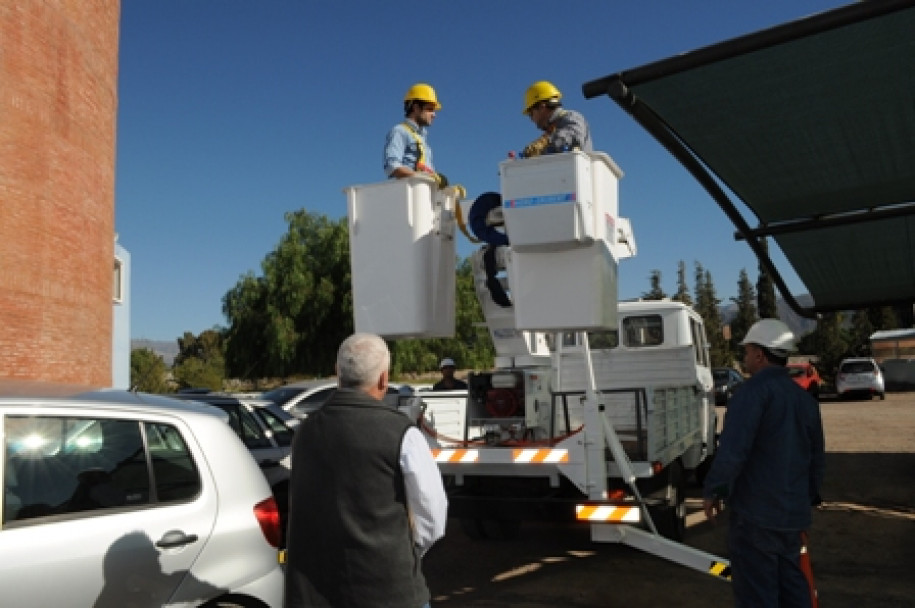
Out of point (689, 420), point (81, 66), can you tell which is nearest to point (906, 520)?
point (689, 420)

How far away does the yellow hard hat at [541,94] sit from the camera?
5.86 metres

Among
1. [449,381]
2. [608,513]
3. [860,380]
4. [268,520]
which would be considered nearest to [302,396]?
[449,381]

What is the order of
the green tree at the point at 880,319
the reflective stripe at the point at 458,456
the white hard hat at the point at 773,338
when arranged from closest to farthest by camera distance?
the white hard hat at the point at 773,338
the reflective stripe at the point at 458,456
the green tree at the point at 880,319

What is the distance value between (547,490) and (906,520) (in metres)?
5.06

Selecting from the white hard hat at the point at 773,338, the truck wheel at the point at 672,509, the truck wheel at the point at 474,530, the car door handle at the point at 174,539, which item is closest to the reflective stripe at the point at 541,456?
the truck wheel at the point at 672,509

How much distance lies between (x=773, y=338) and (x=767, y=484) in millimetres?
769

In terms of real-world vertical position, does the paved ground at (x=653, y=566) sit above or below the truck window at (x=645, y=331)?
below

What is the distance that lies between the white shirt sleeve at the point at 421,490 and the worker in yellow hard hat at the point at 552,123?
3.22m

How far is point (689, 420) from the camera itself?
7777mm

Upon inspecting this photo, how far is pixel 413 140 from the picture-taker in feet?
19.2

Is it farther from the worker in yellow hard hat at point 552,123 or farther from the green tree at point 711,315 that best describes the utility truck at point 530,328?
the green tree at point 711,315

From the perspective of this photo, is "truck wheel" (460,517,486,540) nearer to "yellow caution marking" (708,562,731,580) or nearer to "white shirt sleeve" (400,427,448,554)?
"yellow caution marking" (708,562,731,580)

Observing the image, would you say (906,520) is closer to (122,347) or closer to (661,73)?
(661,73)

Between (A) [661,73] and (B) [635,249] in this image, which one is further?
(B) [635,249]
